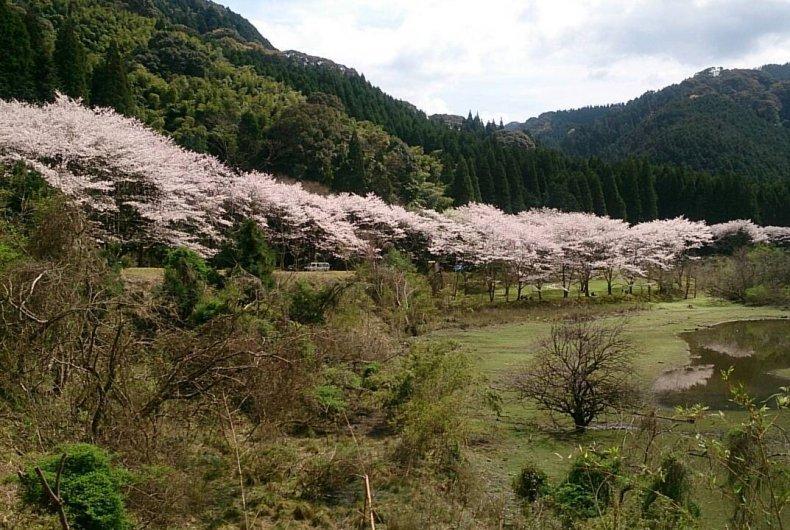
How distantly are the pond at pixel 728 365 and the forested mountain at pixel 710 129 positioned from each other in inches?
2497

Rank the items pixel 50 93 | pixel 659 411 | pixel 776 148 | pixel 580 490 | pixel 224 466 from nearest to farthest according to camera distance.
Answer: pixel 580 490 → pixel 224 466 → pixel 659 411 → pixel 50 93 → pixel 776 148

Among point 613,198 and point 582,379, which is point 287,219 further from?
point 613,198

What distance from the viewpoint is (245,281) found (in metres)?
14.3

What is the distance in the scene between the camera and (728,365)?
17.9 metres

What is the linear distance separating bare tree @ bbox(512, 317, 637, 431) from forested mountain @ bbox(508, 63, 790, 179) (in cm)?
7891

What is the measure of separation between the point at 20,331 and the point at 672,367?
697 inches

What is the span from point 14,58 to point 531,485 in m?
33.7

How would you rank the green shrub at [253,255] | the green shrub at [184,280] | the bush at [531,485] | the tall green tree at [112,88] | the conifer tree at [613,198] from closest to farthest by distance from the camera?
the bush at [531,485] → the green shrub at [184,280] → the green shrub at [253,255] → the tall green tree at [112,88] → the conifer tree at [613,198]

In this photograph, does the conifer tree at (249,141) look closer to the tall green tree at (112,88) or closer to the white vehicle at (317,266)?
the tall green tree at (112,88)

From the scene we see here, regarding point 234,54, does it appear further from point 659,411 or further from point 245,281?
point 659,411

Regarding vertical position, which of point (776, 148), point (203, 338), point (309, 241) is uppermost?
point (776, 148)

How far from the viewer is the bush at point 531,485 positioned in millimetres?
7984

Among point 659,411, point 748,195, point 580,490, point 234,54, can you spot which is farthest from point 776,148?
point 580,490

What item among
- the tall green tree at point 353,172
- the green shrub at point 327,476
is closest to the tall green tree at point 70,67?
the tall green tree at point 353,172
